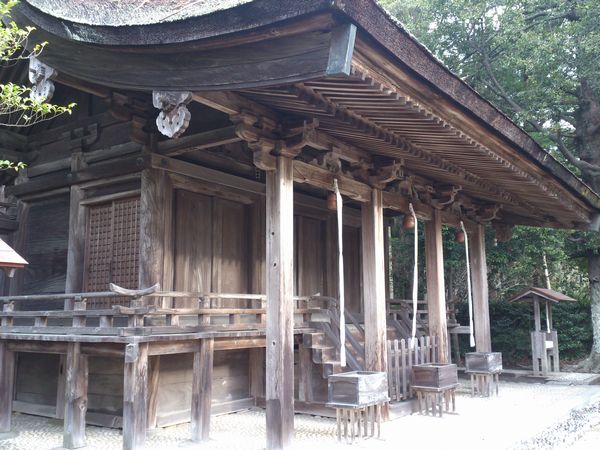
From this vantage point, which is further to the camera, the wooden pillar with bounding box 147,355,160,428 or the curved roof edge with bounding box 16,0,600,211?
the wooden pillar with bounding box 147,355,160,428

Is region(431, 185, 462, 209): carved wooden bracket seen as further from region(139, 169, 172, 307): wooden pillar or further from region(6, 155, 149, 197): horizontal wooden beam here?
region(6, 155, 149, 197): horizontal wooden beam

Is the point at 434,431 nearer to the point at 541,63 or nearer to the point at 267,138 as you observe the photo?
the point at 267,138

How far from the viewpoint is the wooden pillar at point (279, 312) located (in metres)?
5.53

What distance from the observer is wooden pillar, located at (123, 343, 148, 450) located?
5453 mm

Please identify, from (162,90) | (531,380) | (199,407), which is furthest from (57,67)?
(531,380)

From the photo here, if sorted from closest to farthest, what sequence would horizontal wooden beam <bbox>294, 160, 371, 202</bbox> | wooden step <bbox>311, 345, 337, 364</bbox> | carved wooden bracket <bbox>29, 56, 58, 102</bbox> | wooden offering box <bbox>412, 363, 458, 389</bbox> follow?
1. carved wooden bracket <bbox>29, 56, 58, 102</bbox>
2. horizontal wooden beam <bbox>294, 160, 371, 202</bbox>
3. wooden step <bbox>311, 345, 337, 364</bbox>
4. wooden offering box <bbox>412, 363, 458, 389</bbox>

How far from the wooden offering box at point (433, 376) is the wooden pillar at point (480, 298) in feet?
10.00

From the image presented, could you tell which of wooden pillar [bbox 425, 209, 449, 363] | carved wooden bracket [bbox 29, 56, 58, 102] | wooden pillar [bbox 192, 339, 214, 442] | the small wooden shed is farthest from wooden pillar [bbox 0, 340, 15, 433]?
the small wooden shed

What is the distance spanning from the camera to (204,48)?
453 cm

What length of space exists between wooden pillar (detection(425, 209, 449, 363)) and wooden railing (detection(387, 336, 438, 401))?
0.49 m

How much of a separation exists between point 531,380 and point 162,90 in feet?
35.1

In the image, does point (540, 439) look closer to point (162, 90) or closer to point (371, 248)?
point (371, 248)

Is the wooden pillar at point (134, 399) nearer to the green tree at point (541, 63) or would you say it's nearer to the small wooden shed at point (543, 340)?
the small wooden shed at point (543, 340)

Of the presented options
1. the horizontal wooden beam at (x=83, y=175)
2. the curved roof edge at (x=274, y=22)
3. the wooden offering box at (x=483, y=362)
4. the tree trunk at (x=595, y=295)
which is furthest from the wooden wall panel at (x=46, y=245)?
the tree trunk at (x=595, y=295)
